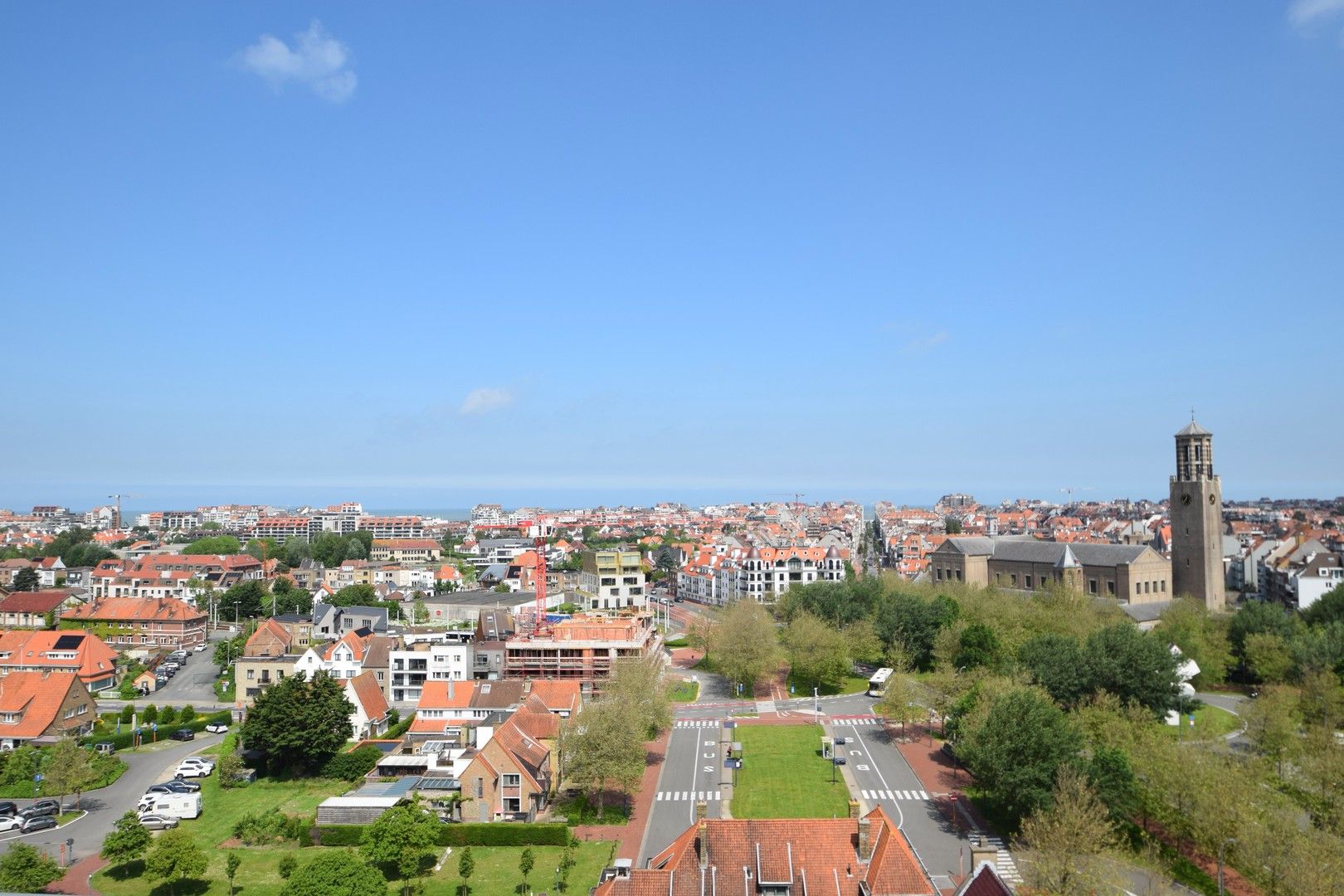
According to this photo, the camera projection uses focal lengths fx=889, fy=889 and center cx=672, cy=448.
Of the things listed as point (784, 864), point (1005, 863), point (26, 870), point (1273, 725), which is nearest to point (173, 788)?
point (26, 870)

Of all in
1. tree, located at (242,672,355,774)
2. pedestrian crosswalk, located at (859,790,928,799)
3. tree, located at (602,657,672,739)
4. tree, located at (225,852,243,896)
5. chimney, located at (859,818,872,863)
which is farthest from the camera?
tree, located at (242,672,355,774)

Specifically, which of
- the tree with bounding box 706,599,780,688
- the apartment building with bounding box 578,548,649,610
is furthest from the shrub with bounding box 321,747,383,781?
the apartment building with bounding box 578,548,649,610

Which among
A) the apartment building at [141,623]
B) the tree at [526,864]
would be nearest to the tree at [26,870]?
the tree at [526,864]

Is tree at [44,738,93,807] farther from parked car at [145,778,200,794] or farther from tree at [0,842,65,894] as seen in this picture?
tree at [0,842,65,894]

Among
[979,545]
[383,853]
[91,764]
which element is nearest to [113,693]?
[91,764]

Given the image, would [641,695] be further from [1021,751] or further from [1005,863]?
[1005,863]

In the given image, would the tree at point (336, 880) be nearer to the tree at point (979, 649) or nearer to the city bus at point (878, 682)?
the tree at point (979, 649)
